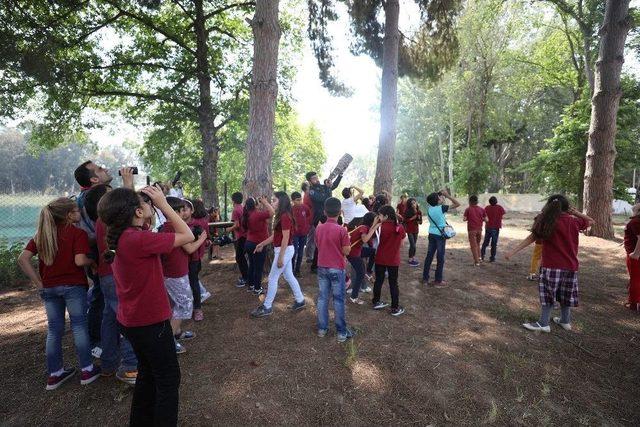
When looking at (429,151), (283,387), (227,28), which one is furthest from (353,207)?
(429,151)

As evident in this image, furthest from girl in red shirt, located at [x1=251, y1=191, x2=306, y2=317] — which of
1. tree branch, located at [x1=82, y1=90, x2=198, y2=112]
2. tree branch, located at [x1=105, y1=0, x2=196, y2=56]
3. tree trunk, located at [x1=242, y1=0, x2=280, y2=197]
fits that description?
tree branch, located at [x1=105, y1=0, x2=196, y2=56]

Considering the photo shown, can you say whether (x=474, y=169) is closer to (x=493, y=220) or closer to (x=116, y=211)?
(x=493, y=220)

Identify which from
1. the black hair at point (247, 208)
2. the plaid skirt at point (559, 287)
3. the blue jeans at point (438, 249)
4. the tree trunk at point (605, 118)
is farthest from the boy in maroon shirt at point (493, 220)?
the black hair at point (247, 208)

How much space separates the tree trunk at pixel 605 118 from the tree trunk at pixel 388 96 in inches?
Result: 272

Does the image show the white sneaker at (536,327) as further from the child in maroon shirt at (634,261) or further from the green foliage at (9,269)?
the green foliage at (9,269)

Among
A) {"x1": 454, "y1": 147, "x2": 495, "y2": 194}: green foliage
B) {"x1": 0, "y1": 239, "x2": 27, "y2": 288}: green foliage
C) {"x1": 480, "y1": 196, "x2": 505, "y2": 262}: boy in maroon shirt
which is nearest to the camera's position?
{"x1": 0, "y1": 239, "x2": 27, "y2": 288}: green foliage

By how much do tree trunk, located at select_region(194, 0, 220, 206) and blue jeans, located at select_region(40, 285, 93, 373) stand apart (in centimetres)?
1039

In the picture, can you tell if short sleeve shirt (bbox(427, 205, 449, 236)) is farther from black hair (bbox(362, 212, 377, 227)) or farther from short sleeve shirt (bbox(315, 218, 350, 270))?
short sleeve shirt (bbox(315, 218, 350, 270))

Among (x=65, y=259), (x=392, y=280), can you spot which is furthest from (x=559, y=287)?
(x=65, y=259)

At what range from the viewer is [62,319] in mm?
3416

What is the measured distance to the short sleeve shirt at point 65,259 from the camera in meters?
3.22

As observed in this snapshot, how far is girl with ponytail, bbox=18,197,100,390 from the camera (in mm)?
3203

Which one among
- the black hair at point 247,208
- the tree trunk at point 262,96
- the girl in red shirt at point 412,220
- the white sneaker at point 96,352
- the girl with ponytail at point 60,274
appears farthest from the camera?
the girl in red shirt at point 412,220

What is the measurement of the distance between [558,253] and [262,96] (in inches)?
229
